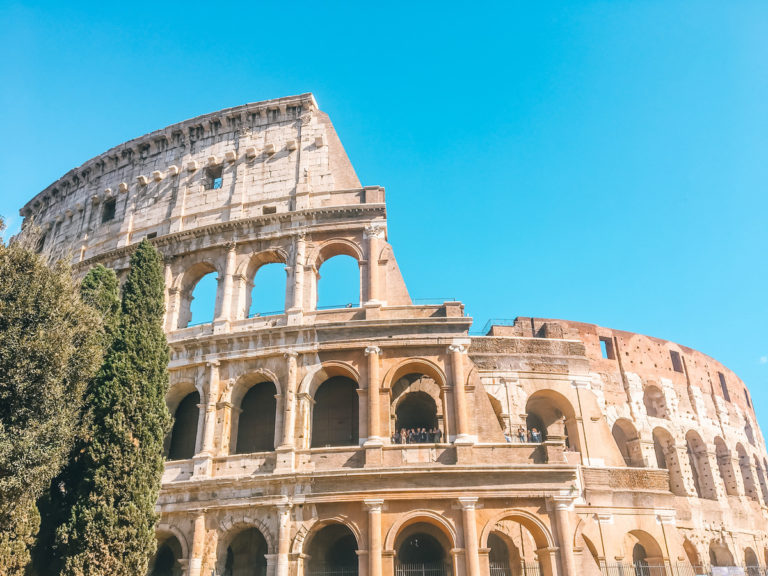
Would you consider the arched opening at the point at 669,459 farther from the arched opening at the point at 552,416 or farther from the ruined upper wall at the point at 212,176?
the ruined upper wall at the point at 212,176

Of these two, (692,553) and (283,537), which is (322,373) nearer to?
(283,537)

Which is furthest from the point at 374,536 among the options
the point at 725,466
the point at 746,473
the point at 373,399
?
the point at 746,473

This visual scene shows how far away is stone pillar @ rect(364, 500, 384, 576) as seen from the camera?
15477 mm

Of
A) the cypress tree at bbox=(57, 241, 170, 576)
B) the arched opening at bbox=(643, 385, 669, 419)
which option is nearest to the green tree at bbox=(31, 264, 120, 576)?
the cypress tree at bbox=(57, 241, 170, 576)

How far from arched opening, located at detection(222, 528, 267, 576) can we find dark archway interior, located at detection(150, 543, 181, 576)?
192 centimetres

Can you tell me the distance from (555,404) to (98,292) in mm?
15848

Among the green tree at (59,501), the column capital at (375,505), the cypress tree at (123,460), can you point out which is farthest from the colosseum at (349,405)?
the green tree at (59,501)

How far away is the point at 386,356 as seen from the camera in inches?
713

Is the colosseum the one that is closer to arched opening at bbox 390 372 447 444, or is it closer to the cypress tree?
arched opening at bbox 390 372 447 444

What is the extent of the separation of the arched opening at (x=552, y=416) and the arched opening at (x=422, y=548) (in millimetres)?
5192

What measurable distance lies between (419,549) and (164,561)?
7.86m

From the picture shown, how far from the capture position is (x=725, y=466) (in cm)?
2866

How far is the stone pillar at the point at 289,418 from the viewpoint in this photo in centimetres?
1694

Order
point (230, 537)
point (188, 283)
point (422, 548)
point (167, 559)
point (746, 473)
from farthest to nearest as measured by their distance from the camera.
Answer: point (746, 473) < point (188, 283) < point (422, 548) < point (167, 559) < point (230, 537)
